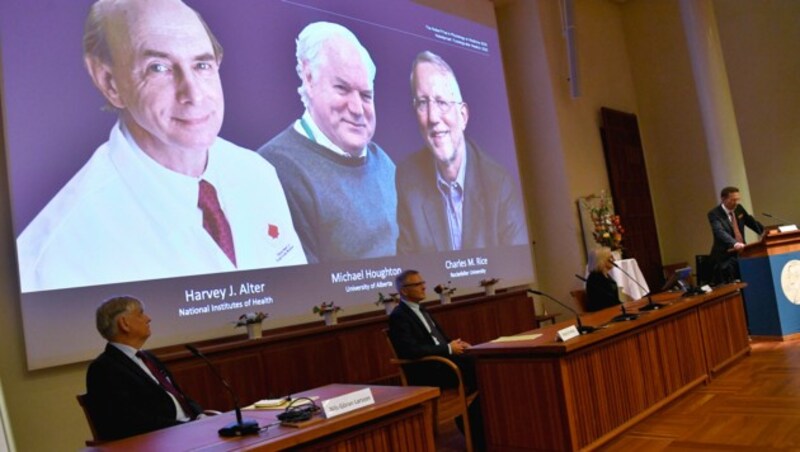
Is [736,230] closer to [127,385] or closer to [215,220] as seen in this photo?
[215,220]

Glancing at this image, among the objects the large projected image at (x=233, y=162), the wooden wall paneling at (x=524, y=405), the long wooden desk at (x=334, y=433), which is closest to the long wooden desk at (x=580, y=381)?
the wooden wall paneling at (x=524, y=405)

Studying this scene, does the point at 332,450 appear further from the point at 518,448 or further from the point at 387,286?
the point at 387,286

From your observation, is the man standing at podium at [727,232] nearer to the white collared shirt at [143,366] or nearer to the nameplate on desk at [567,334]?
the nameplate on desk at [567,334]

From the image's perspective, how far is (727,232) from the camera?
5918mm

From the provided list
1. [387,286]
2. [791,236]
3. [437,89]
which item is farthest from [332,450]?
[791,236]

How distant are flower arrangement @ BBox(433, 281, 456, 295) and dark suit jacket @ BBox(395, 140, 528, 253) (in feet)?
1.12

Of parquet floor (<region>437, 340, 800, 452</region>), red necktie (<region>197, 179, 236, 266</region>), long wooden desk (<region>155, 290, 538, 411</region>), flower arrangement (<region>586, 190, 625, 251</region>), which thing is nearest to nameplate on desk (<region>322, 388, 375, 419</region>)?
parquet floor (<region>437, 340, 800, 452</region>)

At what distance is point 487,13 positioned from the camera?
23.4ft

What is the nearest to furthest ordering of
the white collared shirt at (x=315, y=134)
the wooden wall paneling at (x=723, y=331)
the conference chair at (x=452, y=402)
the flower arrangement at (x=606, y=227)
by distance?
the conference chair at (x=452, y=402) → the wooden wall paneling at (x=723, y=331) → the white collared shirt at (x=315, y=134) → the flower arrangement at (x=606, y=227)

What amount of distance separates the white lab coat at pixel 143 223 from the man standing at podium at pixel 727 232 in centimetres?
408

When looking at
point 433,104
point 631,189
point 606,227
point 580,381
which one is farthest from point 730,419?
point 631,189

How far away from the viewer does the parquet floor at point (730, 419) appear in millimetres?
2996

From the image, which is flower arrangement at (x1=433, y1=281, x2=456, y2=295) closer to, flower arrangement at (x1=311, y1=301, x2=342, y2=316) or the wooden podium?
flower arrangement at (x1=311, y1=301, x2=342, y2=316)

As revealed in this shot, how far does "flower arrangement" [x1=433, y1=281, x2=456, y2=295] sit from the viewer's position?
554 cm
